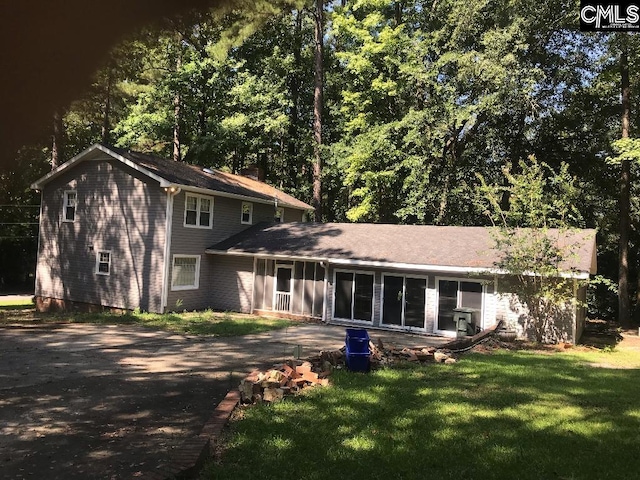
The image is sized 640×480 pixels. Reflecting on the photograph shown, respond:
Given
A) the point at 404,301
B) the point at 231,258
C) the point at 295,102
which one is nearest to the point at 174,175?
the point at 231,258

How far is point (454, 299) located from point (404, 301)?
5.83 ft

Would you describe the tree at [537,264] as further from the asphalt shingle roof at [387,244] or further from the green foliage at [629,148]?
the green foliage at [629,148]

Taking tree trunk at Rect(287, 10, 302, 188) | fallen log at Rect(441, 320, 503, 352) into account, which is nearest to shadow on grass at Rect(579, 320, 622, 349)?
fallen log at Rect(441, 320, 503, 352)

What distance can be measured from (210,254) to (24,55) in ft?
66.2

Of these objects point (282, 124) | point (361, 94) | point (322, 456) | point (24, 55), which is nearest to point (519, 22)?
point (361, 94)

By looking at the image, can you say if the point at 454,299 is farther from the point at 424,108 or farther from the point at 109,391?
Answer: the point at 424,108

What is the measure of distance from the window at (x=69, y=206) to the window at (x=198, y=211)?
562cm

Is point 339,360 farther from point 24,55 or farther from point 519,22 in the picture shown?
point 519,22

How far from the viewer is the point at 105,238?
784 inches

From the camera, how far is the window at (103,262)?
1981 cm

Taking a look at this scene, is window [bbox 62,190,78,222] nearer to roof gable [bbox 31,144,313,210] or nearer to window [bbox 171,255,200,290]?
roof gable [bbox 31,144,313,210]

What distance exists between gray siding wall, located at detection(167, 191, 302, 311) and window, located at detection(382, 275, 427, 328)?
236 inches

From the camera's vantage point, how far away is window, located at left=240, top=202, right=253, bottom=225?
2281 cm

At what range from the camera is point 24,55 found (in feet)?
3.33
